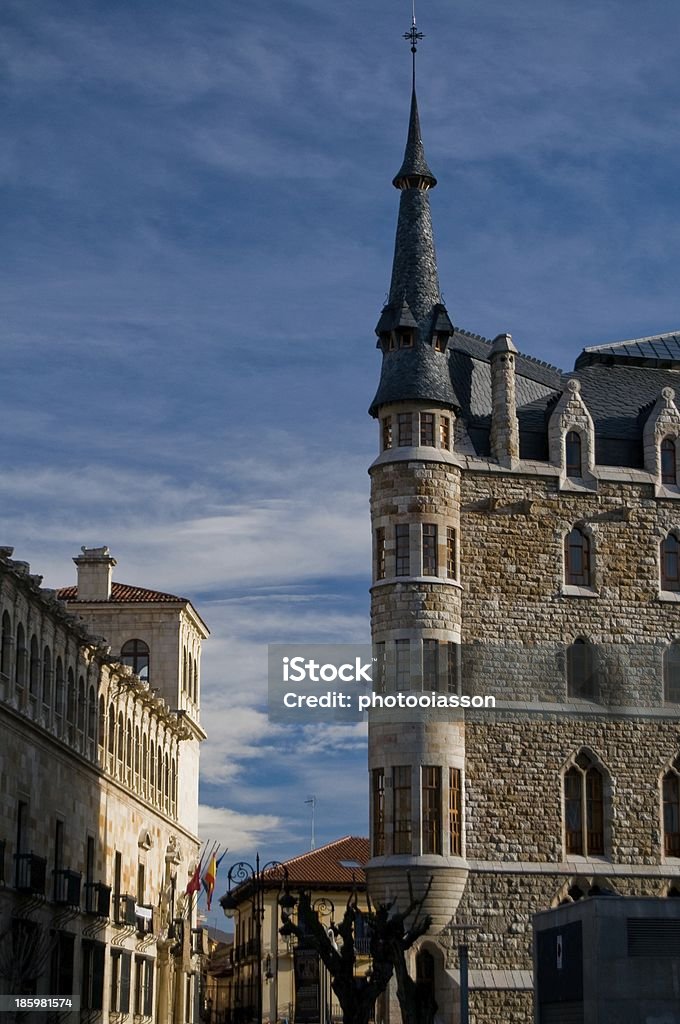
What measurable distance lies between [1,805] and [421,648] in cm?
1358

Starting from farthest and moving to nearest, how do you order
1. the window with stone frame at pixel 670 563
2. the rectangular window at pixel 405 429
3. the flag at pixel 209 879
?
the flag at pixel 209 879
the window with stone frame at pixel 670 563
the rectangular window at pixel 405 429

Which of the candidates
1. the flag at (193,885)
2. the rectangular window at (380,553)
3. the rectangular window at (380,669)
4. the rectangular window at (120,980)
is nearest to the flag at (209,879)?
the flag at (193,885)

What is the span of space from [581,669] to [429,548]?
6193 millimetres

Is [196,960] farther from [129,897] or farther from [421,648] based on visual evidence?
[421,648]

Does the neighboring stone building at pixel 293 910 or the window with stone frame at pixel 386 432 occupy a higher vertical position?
the window with stone frame at pixel 386 432

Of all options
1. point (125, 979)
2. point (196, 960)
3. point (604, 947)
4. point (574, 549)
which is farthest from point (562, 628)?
point (196, 960)

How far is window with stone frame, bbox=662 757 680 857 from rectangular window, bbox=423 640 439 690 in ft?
26.6

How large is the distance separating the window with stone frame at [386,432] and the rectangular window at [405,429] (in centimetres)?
38

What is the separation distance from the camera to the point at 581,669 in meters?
50.2

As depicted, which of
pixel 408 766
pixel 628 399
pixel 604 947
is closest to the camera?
pixel 604 947

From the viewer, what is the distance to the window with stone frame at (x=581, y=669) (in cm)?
4991

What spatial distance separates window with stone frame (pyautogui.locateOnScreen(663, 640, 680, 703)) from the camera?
50781 millimetres

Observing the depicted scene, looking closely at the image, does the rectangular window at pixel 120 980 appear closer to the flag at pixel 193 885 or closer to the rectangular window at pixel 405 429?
the flag at pixel 193 885

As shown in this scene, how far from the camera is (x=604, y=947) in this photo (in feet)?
114
